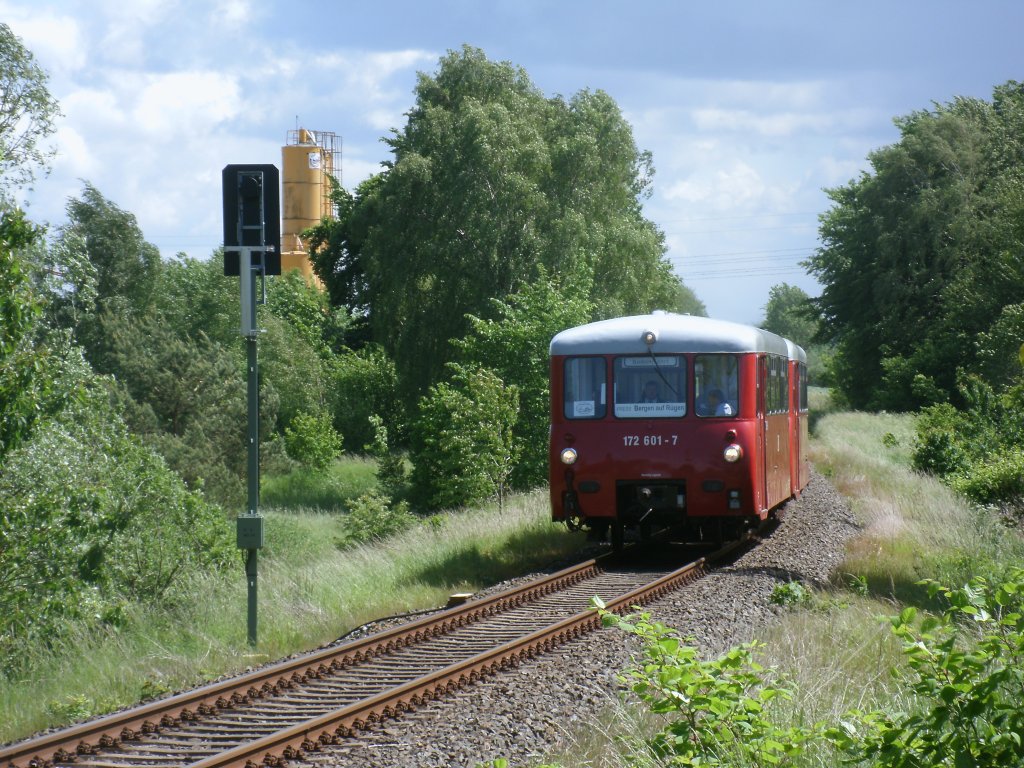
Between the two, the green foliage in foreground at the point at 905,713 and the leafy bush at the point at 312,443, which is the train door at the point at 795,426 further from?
the leafy bush at the point at 312,443

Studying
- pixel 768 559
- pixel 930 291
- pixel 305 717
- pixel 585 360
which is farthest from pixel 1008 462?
pixel 930 291

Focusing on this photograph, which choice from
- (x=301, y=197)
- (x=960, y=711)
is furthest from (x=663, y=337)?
(x=301, y=197)

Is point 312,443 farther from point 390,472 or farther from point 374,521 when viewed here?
point 374,521

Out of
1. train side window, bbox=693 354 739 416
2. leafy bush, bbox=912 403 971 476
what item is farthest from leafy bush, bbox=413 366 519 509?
train side window, bbox=693 354 739 416

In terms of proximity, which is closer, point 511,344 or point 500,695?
point 500,695

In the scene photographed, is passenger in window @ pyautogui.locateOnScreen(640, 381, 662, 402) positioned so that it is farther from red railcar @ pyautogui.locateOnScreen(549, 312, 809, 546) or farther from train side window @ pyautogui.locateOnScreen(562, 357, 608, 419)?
train side window @ pyautogui.locateOnScreen(562, 357, 608, 419)

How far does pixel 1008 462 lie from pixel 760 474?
6.34 m

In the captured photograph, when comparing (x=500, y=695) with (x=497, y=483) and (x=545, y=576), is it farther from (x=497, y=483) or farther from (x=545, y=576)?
(x=497, y=483)

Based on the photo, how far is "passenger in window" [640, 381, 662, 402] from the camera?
550 inches

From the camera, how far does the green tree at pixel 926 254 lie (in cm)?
4884

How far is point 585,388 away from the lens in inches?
558

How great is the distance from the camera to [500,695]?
7809 mm

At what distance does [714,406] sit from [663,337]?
971 millimetres

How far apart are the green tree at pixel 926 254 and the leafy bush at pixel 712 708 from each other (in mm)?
43619
